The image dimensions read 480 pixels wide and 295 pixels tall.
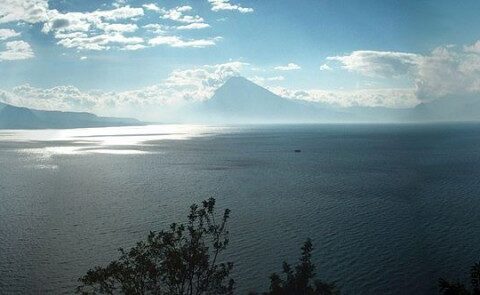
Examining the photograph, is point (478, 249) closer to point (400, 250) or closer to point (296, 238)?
point (400, 250)

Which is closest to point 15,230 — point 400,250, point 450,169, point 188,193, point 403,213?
point 188,193

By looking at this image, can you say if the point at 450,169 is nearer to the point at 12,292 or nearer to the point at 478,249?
the point at 478,249

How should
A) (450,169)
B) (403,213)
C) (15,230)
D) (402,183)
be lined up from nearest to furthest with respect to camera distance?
1. (15,230)
2. (403,213)
3. (402,183)
4. (450,169)

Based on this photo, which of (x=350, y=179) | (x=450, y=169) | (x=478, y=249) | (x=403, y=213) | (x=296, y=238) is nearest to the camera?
(x=478, y=249)

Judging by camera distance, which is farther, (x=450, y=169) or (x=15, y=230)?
(x=450, y=169)

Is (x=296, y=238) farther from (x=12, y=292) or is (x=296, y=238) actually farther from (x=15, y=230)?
(x=15, y=230)

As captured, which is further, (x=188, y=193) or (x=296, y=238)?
(x=188, y=193)

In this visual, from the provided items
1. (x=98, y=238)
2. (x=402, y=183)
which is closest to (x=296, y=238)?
(x=98, y=238)

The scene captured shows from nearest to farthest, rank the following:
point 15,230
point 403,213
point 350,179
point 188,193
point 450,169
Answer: point 15,230 < point 403,213 < point 188,193 < point 350,179 < point 450,169

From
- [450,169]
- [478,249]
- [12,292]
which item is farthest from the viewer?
[450,169]
